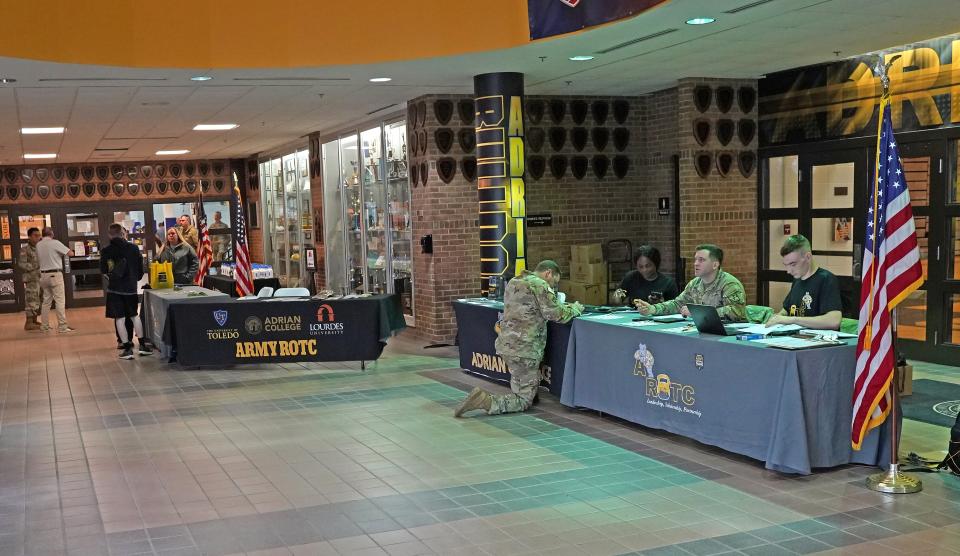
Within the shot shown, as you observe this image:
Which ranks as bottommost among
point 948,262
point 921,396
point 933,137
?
point 921,396

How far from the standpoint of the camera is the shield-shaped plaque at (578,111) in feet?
46.5

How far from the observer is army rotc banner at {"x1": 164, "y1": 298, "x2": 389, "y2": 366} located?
11508 mm

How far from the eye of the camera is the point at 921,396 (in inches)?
354

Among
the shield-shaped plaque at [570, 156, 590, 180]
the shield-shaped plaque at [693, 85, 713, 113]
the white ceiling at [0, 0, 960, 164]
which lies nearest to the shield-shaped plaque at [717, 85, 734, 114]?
the shield-shaped plaque at [693, 85, 713, 113]

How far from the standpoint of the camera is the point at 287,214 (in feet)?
72.1

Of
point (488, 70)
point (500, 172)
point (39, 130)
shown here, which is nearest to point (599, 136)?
point (500, 172)

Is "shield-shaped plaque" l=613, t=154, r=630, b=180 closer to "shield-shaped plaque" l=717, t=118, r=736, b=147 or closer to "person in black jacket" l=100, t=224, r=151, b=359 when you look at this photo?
"shield-shaped plaque" l=717, t=118, r=736, b=147

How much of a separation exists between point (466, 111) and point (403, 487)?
7.88 meters

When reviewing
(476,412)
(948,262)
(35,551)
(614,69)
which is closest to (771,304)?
(948,262)

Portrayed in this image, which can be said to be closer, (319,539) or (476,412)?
(319,539)

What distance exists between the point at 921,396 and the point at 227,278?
447 inches

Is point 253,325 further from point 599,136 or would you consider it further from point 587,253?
point 599,136

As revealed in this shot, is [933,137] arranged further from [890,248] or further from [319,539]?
[319,539]

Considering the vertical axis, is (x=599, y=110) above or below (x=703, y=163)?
above
